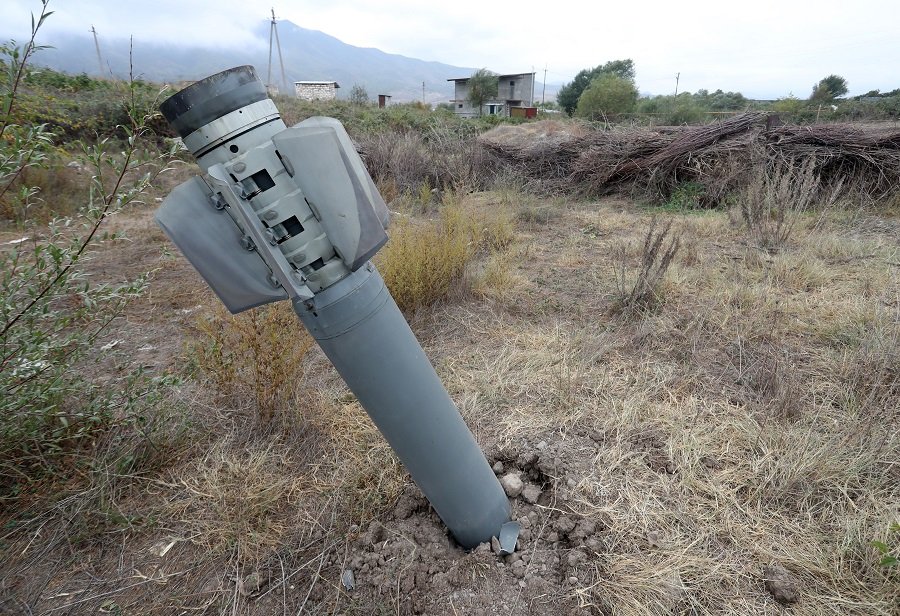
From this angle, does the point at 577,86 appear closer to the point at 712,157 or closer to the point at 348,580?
the point at 712,157

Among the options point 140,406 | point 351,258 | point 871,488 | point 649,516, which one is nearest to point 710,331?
point 871,488

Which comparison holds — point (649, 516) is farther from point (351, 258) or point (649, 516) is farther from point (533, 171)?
point (533, 171)

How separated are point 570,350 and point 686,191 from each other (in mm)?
5831

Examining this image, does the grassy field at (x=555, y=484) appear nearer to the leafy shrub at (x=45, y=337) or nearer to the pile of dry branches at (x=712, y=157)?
the leafy shrub at (x=45, y=337)

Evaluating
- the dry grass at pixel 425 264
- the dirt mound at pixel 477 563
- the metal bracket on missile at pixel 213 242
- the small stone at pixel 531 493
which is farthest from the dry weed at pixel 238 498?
the dry grass at pixel 425 264

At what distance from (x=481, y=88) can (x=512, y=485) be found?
44217 mm

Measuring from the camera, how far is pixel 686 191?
7.20 metres

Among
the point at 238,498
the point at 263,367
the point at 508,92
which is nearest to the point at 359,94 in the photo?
the point at 508,92

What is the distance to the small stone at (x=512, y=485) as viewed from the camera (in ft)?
5.79

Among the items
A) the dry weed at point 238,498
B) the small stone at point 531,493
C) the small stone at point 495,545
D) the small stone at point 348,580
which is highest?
the small stone at point 531,493

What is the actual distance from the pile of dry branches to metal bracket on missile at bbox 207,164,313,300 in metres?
6.81

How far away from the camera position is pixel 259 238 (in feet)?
2.75

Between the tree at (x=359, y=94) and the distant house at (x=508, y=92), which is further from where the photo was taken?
the distant house at (x=508, y=92)

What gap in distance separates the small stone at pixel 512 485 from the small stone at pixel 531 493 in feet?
0.07
